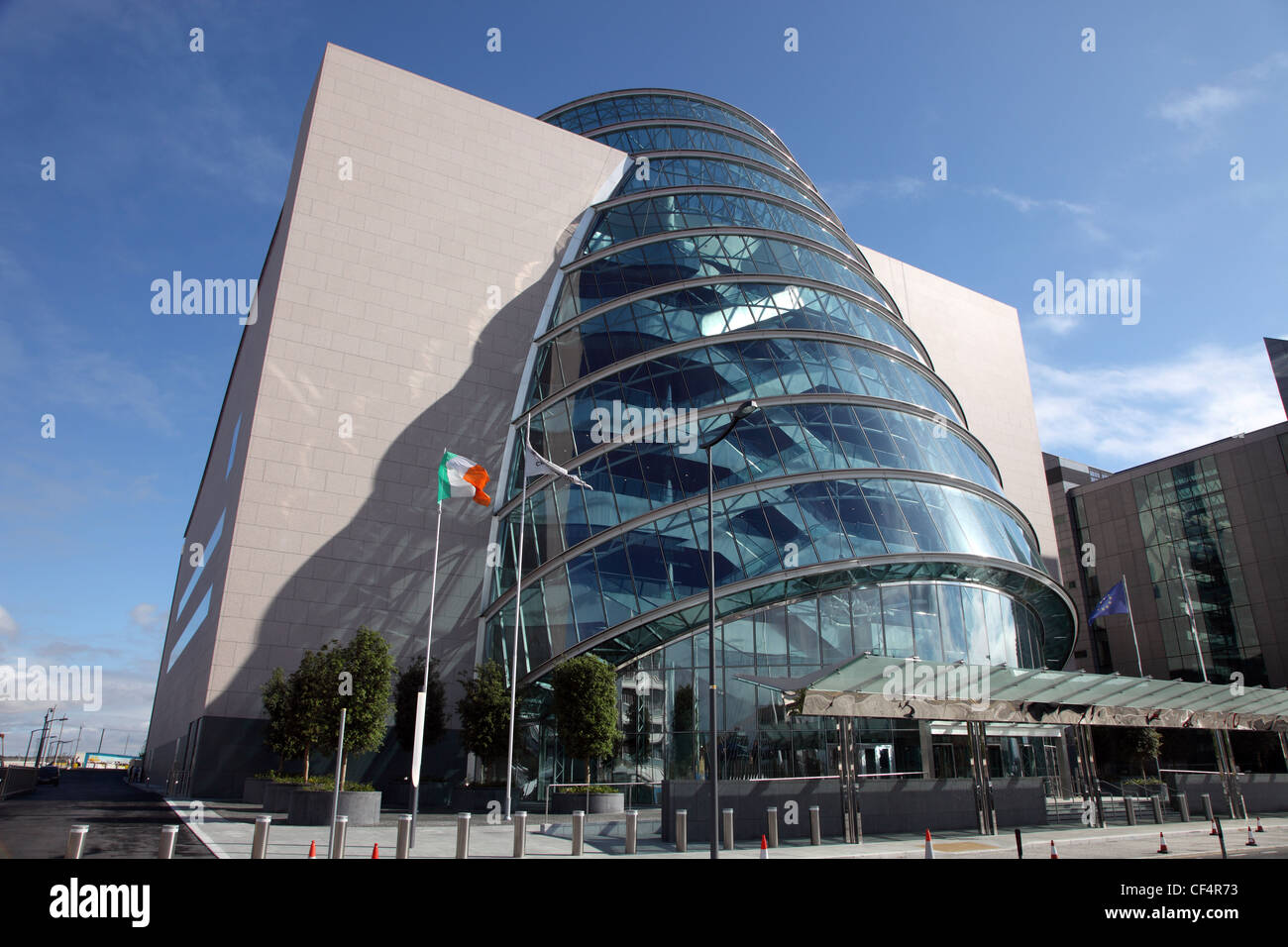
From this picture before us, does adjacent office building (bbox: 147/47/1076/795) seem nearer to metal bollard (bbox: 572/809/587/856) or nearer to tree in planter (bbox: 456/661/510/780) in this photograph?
tree in planter (bbox: 456/661/510/780)

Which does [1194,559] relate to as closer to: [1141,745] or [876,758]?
[1141,745]

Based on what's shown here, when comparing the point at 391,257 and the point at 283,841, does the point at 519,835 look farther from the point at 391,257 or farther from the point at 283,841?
the point at 391,257

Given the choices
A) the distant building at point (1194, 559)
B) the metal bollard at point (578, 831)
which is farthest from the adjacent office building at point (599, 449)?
the distant building at point (1194, 559)

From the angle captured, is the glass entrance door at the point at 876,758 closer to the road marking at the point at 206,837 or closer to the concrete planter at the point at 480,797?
the concrete planter at the point at 480,797

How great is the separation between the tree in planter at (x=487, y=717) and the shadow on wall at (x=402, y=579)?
4.85 m

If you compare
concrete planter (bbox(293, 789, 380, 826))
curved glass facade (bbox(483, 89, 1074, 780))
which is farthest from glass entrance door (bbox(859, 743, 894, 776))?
concrete planter (bbox(293, 789, 380, 826))

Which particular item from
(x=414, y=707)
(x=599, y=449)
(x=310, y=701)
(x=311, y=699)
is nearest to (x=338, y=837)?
(x=311, y=699)

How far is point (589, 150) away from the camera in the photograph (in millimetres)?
48375

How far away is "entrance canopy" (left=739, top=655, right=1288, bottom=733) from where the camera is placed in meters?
21.5

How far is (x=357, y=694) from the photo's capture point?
25875mm

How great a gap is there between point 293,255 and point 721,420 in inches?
857

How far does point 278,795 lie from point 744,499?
18.2m

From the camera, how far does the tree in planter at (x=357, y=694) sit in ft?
84.1
